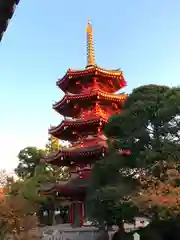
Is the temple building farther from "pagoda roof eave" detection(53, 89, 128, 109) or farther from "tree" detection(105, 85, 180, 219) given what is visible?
"pagoda roof eave" detection(53, 89, 128, 109)

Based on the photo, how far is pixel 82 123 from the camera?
81.0 feet

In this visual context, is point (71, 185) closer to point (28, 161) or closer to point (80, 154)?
point (80, 154)

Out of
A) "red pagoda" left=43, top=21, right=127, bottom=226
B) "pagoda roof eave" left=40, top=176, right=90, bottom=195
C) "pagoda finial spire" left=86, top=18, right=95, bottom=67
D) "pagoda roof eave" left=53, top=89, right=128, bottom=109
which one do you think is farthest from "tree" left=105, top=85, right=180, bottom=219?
"pagoda finial spire" left=86, top=18, right=95, bottom=67

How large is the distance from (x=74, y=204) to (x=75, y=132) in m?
5.12

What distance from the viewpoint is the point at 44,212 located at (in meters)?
38.0

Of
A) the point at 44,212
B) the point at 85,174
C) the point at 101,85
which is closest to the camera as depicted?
the point at 85,174

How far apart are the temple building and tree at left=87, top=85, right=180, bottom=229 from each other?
15.1m

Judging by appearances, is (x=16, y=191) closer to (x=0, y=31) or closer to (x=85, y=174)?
(x=85, y=174)

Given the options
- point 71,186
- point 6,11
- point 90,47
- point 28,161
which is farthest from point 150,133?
point 28,161

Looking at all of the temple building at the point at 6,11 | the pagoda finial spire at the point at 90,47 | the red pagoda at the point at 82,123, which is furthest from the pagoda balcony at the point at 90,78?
the temple building at the point at 6,11

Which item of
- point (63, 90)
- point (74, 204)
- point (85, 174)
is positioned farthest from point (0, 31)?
point (63, 90)

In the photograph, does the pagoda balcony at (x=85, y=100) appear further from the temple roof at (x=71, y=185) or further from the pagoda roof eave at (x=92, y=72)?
the temple roof at (x=71, y=185)

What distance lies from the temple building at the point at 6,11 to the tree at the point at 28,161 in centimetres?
3856

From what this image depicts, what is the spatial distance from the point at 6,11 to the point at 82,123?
2233 centimetres
